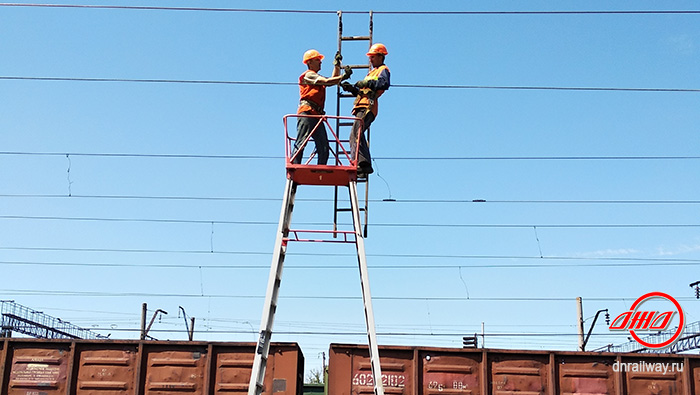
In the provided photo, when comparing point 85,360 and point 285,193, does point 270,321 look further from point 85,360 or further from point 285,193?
point 85,360

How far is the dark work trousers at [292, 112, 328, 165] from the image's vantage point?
8812mm

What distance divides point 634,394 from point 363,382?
4.63 meters

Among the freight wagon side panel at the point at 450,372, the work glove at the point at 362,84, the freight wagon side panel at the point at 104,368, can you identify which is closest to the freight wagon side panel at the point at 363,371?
the freight wagon side panel at the point at 450,372

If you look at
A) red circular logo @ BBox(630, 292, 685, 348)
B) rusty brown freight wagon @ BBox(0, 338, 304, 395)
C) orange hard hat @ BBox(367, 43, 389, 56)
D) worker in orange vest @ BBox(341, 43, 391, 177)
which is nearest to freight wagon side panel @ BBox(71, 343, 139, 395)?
rusty brown freight wagon @ BBox(0, 338, 304, 395)

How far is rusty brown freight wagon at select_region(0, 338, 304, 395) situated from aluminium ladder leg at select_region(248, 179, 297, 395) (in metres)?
3.70

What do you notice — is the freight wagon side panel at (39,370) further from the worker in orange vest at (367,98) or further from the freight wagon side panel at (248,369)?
the worker in orange vest at (367,98)

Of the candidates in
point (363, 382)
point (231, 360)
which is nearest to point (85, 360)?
point (231, 360)

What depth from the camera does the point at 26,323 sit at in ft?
121


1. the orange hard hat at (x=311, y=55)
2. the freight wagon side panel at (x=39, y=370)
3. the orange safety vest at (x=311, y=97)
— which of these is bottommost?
the freight wagon side panel at (x=39, y=370)

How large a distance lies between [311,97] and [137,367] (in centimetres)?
599

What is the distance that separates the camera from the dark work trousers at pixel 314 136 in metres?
8.81

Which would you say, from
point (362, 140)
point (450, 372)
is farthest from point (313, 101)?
point (450, 372)

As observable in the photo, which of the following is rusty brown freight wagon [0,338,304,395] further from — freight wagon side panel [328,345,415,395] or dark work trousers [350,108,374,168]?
dark work trousers [350,108,374,168]

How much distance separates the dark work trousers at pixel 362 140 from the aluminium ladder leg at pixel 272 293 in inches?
35.3
